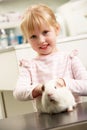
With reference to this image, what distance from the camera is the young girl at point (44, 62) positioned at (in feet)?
2.87

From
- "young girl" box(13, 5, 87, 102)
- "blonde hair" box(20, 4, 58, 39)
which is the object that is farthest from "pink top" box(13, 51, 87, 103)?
"blonde hair" box(20, 4, 58, 39)

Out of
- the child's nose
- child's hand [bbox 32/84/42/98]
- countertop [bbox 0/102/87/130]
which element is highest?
the child's nose

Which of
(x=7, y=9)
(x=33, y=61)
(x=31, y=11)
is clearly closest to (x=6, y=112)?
(x=7, y=9)

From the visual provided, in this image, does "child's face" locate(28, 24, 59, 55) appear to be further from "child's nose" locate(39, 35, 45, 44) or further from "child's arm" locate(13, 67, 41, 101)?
"child's arm" locate(13, 67, 41, 101)

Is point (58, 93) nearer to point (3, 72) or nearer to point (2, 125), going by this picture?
point (2, 125)

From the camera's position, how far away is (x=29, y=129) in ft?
1.77

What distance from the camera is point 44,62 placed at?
100 cm

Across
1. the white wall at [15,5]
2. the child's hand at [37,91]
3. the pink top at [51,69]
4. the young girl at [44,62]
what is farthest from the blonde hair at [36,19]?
the white wall at [15,5]

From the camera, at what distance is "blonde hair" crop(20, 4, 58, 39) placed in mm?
898

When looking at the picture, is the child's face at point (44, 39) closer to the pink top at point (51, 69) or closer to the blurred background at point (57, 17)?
the pink top at point (51, 69)

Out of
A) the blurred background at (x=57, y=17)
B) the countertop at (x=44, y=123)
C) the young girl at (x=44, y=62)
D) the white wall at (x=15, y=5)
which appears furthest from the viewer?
the white wall at (x=15, y=5)

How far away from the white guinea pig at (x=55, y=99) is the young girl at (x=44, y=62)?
11cm

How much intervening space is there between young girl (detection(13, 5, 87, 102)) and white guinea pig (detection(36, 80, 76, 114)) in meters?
0.11

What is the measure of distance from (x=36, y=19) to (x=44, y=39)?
0.27 feet
